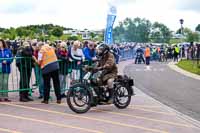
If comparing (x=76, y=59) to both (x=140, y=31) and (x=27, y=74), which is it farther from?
(x=140, y=31)

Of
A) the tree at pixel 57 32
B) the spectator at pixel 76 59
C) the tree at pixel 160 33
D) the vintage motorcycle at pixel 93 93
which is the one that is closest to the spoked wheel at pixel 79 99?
the vintage motorcycle at pixel 93 93

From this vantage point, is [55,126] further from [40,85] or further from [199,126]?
[40,85]

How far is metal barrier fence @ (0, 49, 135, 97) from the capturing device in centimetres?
1345

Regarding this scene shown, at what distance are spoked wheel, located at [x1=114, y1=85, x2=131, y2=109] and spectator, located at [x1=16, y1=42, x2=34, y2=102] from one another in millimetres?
2656

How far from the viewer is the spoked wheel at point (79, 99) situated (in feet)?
37.9

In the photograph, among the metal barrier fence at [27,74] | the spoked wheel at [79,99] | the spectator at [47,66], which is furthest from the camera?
the metal barrier fence at [27,74]

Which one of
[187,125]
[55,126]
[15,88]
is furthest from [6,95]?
[187,125]

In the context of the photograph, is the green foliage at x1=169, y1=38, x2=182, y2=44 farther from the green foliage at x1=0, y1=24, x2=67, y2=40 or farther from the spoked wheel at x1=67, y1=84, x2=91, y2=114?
the spoked wheel at x1=67, y1=84, x2=91, y2=114

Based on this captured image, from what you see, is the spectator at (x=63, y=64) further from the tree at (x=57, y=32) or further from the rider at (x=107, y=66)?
the tree at (x=57, y=32)

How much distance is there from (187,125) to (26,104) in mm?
4558

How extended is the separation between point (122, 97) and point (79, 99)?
4.21ft

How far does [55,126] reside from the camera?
32.3 feet

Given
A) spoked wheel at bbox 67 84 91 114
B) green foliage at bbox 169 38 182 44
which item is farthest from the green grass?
green foliage at bbox 169 38 182 44

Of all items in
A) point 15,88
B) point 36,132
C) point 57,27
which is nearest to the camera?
point 36,132
